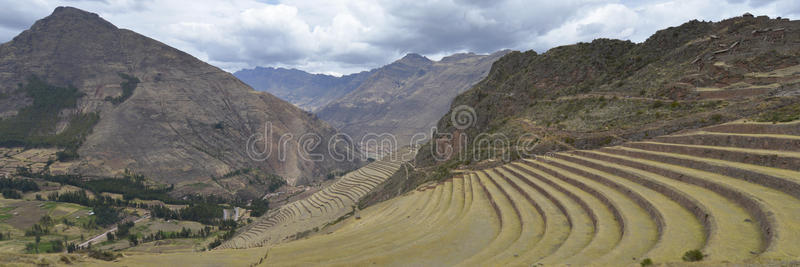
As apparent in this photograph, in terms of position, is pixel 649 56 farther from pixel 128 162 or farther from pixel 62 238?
pixel 128 162

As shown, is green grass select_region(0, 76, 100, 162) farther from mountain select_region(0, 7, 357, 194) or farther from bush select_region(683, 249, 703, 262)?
bush select_region(683, 249, 703, 262)

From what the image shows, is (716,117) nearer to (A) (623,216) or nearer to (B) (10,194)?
(A) (623,216)

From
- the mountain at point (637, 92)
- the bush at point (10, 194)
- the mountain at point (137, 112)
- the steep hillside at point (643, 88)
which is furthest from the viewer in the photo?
the mountain at point (137, 112)

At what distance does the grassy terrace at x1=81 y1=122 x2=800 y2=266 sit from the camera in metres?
6.86

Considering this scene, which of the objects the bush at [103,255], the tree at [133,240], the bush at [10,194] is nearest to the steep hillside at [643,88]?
the bush at [103,255]

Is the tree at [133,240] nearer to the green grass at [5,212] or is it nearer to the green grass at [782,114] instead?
the green grass at [5,212]

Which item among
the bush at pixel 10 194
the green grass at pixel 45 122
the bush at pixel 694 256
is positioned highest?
the green grass at pixel 45 122

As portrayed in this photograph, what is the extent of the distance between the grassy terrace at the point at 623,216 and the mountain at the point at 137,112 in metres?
89.7

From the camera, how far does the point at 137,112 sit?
3905 inches

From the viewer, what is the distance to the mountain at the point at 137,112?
90.6m

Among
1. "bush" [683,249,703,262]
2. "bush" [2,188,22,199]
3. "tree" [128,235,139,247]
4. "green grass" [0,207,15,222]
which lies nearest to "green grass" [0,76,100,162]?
"bush" [2,188,22,199]

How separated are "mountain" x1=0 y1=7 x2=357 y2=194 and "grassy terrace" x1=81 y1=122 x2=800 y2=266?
294ft

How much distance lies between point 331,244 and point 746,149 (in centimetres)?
1561

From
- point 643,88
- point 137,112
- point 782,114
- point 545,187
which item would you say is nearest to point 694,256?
point 545,187
